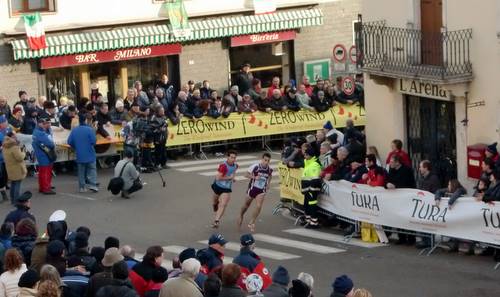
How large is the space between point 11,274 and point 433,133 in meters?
12.1

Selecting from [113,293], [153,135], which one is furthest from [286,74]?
[113,293]

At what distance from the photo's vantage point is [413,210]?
24.6 metres

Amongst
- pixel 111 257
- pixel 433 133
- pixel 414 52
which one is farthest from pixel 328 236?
pixel 111 257

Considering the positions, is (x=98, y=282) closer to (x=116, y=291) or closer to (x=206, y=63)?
(x=116, y=291)

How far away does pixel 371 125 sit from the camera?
93.8 feet

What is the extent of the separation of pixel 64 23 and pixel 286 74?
25.4ft

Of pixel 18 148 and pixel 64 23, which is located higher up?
pixel 64 23

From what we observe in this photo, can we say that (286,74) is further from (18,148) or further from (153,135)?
(18,148)

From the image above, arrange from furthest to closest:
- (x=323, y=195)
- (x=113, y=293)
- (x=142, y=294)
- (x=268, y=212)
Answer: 1. (x=268, y=212)
2. (x=323, y=195)
3. (x=142, y=294)
4. (x=113, y=293)

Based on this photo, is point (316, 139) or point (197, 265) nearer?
point (197, 265)

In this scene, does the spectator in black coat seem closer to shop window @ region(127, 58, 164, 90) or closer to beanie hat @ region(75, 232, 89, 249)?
shop window @ region(127, 58, 164, 90)

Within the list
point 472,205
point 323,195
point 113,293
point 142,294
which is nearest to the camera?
point 113,293

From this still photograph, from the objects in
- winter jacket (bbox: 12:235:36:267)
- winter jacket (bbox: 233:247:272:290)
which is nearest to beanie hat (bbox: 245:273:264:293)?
winter jacket (bbox: 233:247:272:290)

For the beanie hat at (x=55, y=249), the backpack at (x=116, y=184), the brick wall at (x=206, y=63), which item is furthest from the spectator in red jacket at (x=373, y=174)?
the brick wall at (x=206, y=63)
